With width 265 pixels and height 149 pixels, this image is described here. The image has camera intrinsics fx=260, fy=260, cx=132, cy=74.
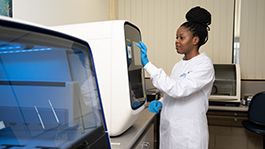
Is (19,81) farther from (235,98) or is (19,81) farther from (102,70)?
(235,98)

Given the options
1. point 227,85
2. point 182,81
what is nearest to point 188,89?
point 182,81

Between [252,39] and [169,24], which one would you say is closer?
[252,39]

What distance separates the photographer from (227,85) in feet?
10.00

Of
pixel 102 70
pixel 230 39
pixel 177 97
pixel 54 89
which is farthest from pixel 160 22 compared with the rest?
pixel 54 89

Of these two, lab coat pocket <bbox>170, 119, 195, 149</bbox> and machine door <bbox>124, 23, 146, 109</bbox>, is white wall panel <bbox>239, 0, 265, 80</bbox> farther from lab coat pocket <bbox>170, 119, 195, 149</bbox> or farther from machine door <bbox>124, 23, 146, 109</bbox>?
machine door <bbox>124, 23, 146, 109</bbox>

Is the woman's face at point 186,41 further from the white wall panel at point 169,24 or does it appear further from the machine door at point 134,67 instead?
the white wall panel at point 169,24

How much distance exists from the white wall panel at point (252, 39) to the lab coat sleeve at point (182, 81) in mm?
1737

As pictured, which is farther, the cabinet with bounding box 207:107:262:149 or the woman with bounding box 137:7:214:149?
the cabinet with bounding box 207:107:262:149

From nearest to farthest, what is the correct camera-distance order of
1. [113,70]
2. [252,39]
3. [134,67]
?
[113,70], [134,67], [252,39]

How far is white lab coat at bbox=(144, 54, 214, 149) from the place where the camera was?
1.66m

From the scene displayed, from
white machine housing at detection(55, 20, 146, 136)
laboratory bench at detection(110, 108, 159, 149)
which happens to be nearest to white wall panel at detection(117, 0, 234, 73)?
laboratory bench at detection(110, 108, 159, 149)

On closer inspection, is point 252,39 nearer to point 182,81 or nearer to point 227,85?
point 227,85

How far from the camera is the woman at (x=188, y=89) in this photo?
1.67 metres

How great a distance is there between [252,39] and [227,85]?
0.67 m
